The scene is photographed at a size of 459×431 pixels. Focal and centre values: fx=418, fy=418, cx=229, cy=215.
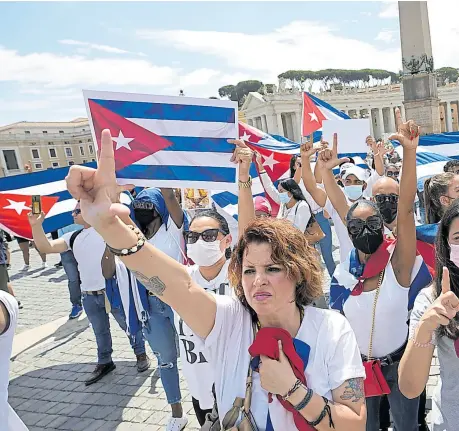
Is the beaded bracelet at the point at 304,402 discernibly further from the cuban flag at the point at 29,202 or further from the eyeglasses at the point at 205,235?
the cuban flag at the point at 29,202

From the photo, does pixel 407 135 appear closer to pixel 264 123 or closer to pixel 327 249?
pixel 327 249

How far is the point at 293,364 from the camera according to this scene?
4.61 feet

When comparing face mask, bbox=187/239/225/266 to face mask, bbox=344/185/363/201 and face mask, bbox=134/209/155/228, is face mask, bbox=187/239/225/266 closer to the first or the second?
face mask, bbox=134/209/155/228

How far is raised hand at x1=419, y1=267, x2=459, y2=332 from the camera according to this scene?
1.50 m

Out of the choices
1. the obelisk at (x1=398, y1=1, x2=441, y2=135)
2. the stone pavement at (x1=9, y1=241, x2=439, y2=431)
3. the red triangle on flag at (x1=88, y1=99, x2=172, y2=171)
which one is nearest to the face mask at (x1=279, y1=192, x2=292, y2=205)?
the stone pavement at (x1=9, y1=241, x2=439, y2=431)

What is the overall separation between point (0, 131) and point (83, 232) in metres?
86.6

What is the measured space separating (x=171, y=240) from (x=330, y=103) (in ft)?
204

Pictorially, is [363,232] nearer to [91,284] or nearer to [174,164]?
[174,164]

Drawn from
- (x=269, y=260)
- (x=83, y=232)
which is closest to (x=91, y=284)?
(x=83, y=232)

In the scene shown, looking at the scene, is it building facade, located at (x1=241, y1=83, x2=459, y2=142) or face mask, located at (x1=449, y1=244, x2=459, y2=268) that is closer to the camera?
face mask, located at (x1=449, y1=244, x2=459, y2=268)

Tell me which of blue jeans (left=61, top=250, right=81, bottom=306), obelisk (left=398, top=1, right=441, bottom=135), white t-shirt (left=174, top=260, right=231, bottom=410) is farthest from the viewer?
obelisk (left=398, top=1, right=441, bottom=135)

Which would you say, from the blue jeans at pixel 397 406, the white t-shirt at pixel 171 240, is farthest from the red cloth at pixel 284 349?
the white t-shirt at pixel 171 240

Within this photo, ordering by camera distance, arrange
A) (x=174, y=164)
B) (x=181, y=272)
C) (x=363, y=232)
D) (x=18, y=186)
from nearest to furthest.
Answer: (x=181, y=272), (x=363, y=232), (x=174, y=164), (x=18, y=186)

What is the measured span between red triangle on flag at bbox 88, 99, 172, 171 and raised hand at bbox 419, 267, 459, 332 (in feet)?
6.89
